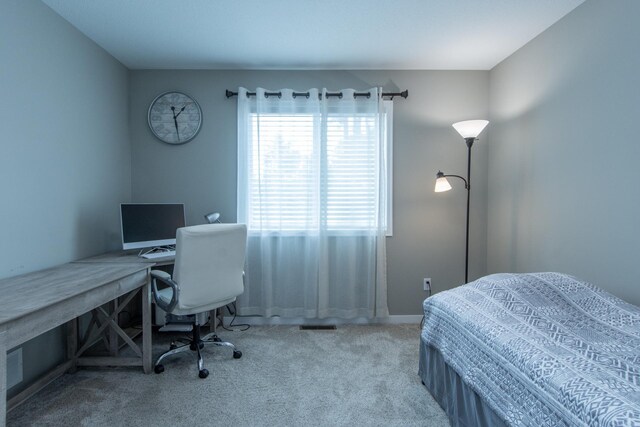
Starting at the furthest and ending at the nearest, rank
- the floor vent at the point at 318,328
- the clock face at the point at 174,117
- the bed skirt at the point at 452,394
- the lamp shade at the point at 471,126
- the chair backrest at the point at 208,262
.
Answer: the clock face at the point at 174,117, the floor vent at the point at 318,328, the lamp shade at the point at 471,126, the chair backrest at the point at 208,262, the bed skirt at the point at 452,394

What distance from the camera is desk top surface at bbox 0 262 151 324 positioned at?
1269 millimetres

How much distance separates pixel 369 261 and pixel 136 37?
2.82 m

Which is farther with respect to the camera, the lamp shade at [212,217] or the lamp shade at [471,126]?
the lamp shade at [212,217]

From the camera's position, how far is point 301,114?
2.92 meters

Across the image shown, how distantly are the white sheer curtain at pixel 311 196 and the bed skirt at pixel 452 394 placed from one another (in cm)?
102

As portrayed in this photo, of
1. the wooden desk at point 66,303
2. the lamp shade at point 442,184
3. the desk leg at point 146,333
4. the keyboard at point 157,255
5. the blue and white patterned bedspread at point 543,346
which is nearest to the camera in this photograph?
the blue and white patterned bedspread at point 543,346

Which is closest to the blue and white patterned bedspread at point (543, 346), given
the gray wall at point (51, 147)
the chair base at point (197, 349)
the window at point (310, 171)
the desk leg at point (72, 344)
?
the window at point (310, 171)

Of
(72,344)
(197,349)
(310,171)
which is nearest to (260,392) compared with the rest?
(197,349)

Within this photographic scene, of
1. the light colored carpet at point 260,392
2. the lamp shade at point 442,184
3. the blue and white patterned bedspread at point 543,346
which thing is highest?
the lamp shade at point 442,184

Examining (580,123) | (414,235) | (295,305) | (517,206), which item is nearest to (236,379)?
(295,305)

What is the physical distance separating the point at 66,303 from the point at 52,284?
0.99 feet

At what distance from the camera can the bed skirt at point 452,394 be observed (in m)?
1.35

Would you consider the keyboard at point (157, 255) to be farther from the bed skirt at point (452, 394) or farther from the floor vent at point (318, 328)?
the bed skirt at point (452, 394)

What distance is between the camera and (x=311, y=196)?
2.91 meters
